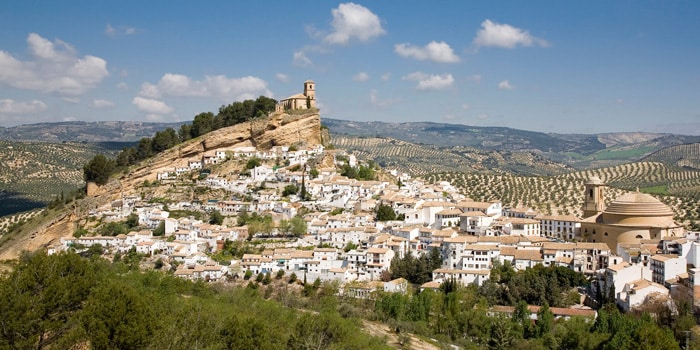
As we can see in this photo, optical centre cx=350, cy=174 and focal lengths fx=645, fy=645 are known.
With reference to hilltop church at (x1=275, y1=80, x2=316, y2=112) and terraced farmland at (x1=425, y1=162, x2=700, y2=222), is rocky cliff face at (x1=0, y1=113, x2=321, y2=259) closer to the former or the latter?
hilltop church at (x1=275, y1=80, x2=316, y2=112)

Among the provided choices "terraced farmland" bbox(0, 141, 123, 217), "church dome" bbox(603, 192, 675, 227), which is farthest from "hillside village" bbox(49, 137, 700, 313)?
"terraced farmland" bbox(0, 141, 123, 217)

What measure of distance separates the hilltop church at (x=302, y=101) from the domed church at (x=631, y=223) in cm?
3101

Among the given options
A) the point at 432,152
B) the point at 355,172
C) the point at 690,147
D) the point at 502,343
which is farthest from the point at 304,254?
the point at 690,147

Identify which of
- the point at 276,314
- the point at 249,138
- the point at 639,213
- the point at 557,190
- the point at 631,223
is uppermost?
the point at 249,138

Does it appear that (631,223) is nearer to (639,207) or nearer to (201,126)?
(639,207)

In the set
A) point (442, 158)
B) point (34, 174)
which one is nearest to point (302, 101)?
point (34, 174)

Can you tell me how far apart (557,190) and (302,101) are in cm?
2927

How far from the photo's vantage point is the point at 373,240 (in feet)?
135

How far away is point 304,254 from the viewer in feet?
129

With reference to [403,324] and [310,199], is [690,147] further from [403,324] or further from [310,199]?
[403,324]

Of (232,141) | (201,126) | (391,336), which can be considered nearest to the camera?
(391,336)

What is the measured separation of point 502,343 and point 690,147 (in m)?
165

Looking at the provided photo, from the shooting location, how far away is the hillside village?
1362 inches

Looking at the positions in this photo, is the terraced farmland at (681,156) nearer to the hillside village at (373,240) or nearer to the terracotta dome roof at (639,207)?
the hillside village at (373,240)
